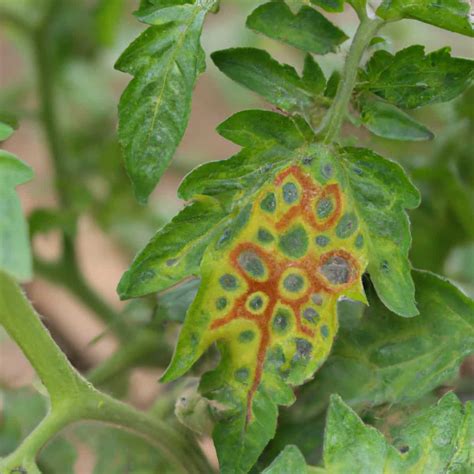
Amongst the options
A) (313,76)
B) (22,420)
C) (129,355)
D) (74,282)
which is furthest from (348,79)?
(74,282)

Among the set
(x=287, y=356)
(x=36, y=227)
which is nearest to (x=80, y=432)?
(x=36, y=227)

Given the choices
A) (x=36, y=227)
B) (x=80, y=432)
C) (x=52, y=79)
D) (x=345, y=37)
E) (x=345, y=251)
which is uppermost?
(x=345, y=37)

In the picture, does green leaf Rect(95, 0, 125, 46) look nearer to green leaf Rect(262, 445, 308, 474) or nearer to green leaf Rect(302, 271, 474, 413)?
green leaf Rect(302, 271, 474, 413)

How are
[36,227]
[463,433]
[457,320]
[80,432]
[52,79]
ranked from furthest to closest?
1. [52,79]
2. [36,227]
3. [80,432]
4. [457,320]
5. [463,433]

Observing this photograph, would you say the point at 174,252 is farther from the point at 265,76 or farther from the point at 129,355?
the point at 129,355

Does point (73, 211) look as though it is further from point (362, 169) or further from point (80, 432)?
point (362, 169)

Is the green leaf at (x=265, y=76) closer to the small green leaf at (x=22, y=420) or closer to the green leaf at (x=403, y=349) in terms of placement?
the green leaf at (x=403, y=349)

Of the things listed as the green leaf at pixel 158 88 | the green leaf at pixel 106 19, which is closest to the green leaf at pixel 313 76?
the green leaf at pixel 158 88
